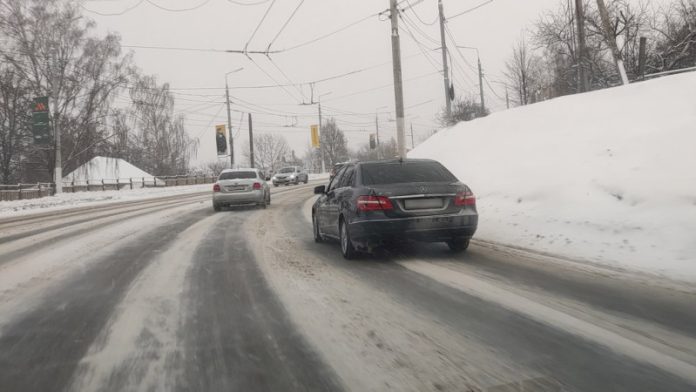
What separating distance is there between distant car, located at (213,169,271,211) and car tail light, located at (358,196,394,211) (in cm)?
1189

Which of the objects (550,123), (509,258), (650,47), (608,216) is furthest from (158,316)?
(650,47)

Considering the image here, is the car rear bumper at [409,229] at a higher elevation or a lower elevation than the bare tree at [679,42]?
lower

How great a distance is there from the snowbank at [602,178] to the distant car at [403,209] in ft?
4.97

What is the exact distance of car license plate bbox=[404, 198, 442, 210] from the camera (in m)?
6.49

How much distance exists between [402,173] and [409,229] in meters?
1.07

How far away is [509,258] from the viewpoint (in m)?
6.68

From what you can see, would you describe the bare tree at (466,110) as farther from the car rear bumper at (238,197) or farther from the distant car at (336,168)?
the car rear bumper at (238,197)

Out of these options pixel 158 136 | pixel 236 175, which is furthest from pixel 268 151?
pixel 236 175

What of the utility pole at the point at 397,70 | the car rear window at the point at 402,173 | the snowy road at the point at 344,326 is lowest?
the snowy road at the point at 344,326

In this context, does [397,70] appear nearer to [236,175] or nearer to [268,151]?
[236,175]

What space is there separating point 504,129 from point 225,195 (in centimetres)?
1027

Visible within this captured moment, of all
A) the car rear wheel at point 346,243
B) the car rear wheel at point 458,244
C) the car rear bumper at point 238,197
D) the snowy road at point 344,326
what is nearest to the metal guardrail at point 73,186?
the car rear bumper at point 238,197

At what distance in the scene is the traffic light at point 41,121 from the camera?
28.9m

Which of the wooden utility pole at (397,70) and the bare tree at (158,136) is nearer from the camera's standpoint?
the wooden utility pole at (397,70)
